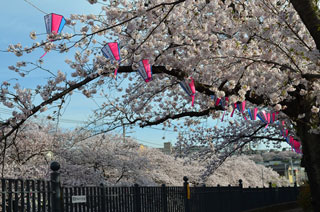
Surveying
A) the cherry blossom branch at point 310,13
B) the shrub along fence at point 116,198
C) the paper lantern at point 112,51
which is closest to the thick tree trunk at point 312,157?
the shrub along fence at point 116,198

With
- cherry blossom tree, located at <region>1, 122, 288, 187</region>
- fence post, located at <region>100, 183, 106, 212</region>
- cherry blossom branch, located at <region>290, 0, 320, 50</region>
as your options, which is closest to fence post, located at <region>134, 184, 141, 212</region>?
fence post, located at <region>100, 183, 106, 212</region>

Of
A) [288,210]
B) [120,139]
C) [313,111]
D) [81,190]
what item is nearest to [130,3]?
[81,190]

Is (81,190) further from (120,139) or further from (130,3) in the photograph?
(120,139)

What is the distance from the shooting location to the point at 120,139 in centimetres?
2567

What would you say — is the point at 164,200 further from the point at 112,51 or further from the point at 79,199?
the point at 112,51

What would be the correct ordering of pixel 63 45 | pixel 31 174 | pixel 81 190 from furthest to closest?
pixel 31 174, pixel 81 190, pixel 63 45

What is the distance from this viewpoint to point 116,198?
862cm

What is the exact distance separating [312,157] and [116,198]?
5.05m

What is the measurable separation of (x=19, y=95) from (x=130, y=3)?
3396 mm

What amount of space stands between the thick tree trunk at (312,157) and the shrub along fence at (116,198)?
11.6 feet

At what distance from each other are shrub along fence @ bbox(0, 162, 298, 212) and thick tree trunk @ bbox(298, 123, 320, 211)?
354 centimetres

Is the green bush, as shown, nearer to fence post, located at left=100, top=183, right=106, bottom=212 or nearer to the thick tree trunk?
the thick tree trunk

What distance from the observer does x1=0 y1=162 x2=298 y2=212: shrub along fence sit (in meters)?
6.12

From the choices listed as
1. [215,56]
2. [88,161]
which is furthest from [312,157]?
[88,161]
